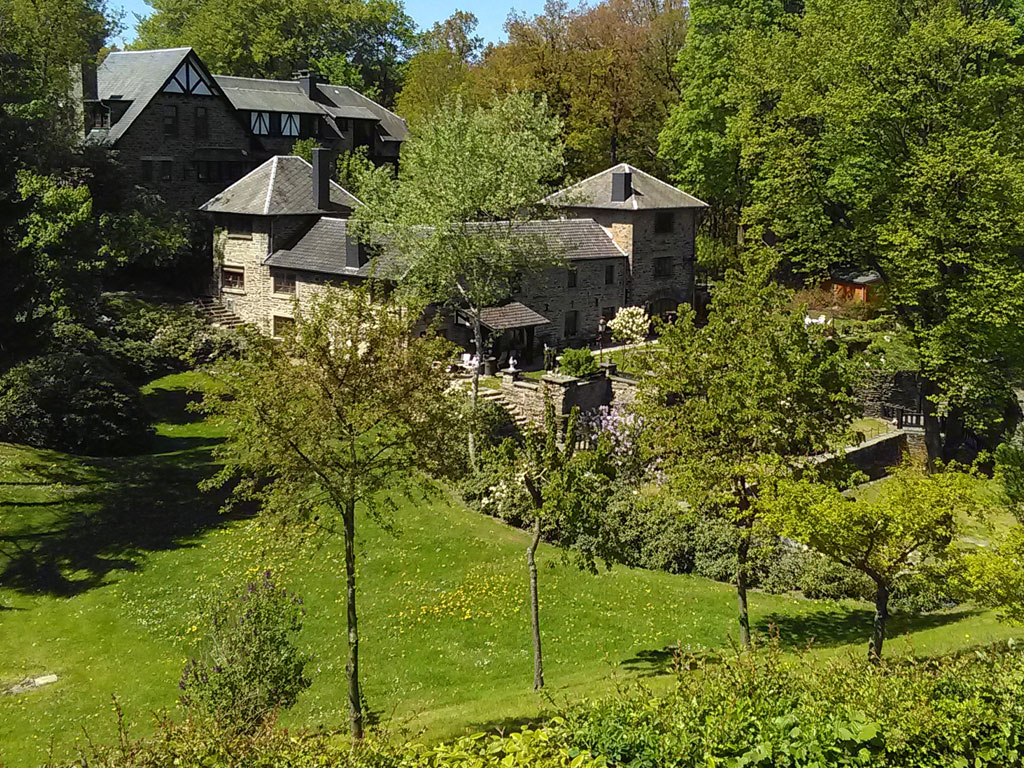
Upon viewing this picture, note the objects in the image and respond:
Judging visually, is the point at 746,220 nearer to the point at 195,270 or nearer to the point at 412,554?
the point at 412,554

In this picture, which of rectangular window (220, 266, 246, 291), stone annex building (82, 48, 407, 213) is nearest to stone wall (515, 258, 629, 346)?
rectangular window (220, 266, 246, 291)

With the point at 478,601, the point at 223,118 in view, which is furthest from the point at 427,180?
the point at 223,118

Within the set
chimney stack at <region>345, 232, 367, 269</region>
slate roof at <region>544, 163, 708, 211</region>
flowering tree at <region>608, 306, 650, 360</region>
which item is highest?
slate roof at <region>544, 163, 708, 211</region>

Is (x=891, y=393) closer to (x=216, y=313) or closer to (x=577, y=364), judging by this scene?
(x=577, y=364)

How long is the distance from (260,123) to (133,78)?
Result: 7.28 meters

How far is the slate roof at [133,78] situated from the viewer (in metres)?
49.0

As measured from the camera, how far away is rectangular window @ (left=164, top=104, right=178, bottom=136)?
5016cm

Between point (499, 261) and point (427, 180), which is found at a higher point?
point (427, 180)

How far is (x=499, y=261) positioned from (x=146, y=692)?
18.3m

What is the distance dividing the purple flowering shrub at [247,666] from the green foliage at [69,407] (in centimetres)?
1857

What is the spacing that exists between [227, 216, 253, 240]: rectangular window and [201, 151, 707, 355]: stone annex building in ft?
0.16

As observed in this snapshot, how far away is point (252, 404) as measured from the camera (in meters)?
13.8

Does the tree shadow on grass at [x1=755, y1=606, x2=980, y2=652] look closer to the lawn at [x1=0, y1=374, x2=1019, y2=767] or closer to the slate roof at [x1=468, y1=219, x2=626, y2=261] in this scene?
the lawn at [x1=0, y1=374, x2=1019, y2=767]

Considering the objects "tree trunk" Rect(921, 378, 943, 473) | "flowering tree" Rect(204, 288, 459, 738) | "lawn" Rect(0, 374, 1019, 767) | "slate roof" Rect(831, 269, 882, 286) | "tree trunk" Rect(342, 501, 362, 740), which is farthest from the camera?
"slate roof" Rect(831, 269, 882, 286)
